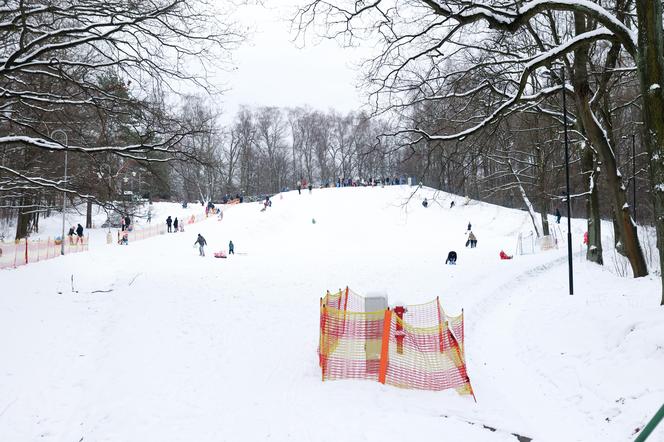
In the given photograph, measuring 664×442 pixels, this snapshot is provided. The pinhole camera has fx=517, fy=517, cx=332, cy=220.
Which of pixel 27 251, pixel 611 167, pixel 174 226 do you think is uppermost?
pixel 611 167

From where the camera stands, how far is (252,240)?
39.8 metres

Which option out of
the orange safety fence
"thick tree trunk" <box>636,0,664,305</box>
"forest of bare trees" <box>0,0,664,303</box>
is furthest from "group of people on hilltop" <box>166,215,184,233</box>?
"thick tree trunk" <box>636,0,664,305</box>

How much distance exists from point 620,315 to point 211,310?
34.1 feet

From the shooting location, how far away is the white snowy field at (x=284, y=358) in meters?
6.99

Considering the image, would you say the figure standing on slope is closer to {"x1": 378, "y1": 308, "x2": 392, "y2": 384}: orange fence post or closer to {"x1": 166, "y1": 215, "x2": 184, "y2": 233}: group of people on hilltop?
{"x1": 166, "y1": 215, "x2": 184, "y2": 233}: group of people on hilltop

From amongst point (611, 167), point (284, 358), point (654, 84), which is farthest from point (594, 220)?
point (284, 358)

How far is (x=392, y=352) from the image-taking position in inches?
357

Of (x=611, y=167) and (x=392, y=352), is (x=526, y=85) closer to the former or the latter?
(x=611, y=167)

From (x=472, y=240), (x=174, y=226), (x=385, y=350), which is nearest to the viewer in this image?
(x=385, y=350)

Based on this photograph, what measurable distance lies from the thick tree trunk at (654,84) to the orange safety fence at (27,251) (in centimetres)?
2323

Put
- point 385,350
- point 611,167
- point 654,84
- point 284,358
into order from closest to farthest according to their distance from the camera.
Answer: point 654,84, point 385,350, point 284,358, point 611,167

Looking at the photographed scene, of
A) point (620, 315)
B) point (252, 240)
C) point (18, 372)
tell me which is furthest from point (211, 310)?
point (252, 240)

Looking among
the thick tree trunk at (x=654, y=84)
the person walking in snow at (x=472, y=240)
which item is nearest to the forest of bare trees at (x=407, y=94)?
the thick tree trunk at (x=654, y=84)

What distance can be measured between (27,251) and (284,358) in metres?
18.6
